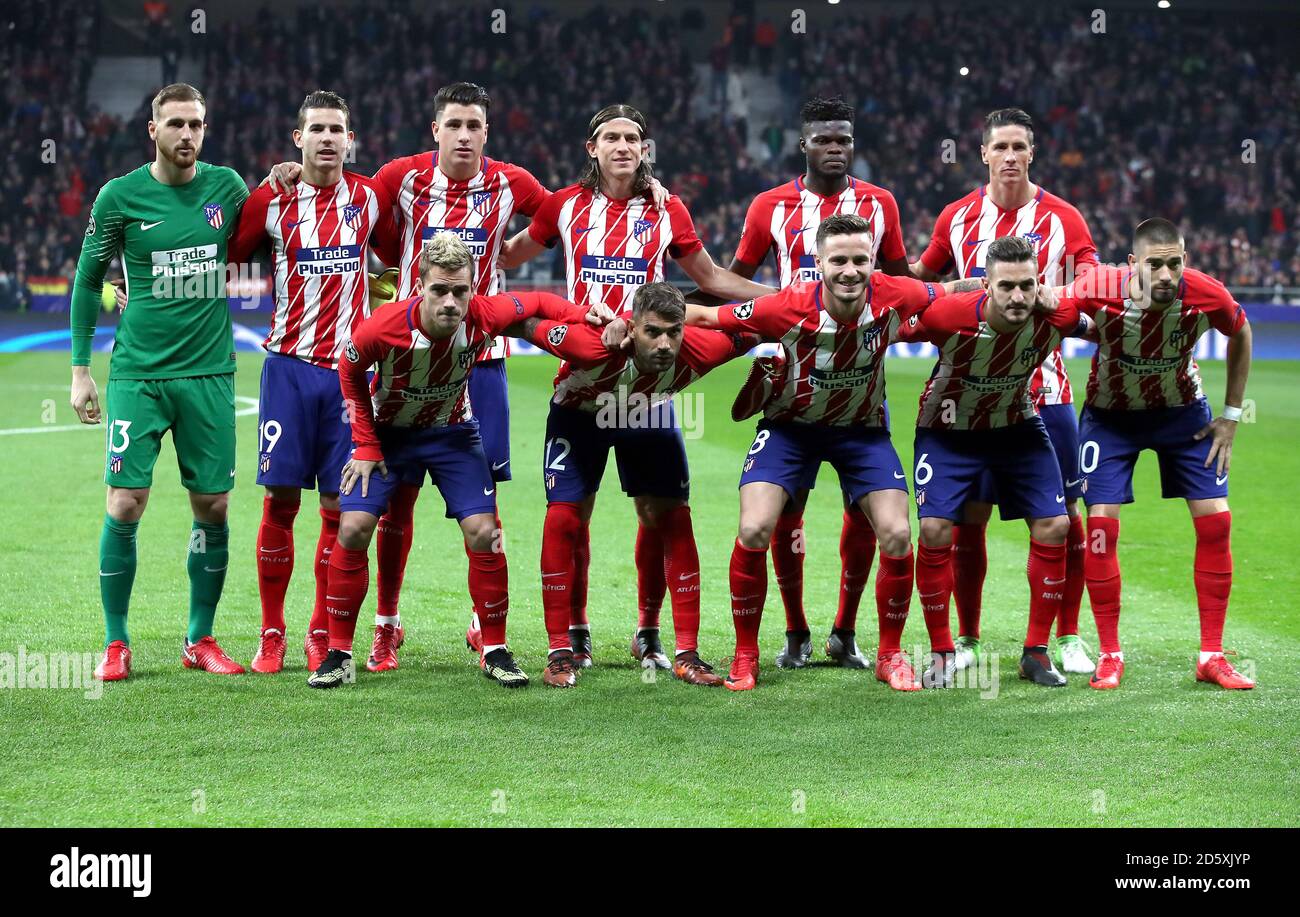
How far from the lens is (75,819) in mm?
4035

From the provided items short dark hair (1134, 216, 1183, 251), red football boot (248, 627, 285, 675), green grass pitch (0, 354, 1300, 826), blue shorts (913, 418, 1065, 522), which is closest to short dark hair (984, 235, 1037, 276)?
short dark hair (1134, 216, 1183, 251)

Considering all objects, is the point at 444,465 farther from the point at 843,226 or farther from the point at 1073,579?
the point at 1073,579

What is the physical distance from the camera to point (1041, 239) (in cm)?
624

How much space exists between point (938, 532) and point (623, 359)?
1.41 m

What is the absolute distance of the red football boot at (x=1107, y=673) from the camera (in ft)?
18.9

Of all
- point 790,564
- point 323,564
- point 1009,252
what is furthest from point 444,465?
point 1009,252

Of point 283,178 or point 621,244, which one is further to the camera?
point 621,244

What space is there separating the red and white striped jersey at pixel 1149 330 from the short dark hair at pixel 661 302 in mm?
1530

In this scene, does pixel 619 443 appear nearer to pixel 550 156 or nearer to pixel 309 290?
pixel 309 290

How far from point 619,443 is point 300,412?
1292 mm

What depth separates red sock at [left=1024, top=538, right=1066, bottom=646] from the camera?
587 centimetres

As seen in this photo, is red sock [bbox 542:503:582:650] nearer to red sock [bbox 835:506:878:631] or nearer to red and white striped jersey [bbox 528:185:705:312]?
red and white striped jersey [bbox 528:185:705:312]

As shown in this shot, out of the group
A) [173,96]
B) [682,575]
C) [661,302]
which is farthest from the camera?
[682,575]

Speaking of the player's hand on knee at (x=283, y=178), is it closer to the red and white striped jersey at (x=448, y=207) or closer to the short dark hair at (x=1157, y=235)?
the red and white striped jersey at (x=448, y=207)
